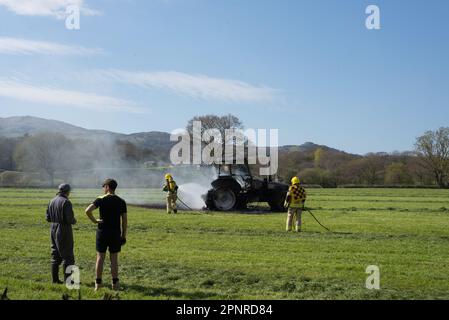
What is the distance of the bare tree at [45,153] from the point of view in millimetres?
65875

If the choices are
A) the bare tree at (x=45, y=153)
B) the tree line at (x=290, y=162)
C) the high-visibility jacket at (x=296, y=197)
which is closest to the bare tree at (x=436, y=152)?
the tree line at (x=290, y=162)

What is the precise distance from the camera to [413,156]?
8175cm

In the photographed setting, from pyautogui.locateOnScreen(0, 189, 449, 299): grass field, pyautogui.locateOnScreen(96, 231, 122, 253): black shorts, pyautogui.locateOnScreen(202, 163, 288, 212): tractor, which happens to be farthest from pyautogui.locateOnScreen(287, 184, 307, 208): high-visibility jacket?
pyautogui.locateOnScreen(96, 231, 122, 253): black shorts

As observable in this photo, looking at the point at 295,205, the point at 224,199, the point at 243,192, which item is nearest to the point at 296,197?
the point at 295,205

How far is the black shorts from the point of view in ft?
26.2

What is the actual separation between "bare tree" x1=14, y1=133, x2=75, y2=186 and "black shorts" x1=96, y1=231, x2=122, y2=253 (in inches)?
2270

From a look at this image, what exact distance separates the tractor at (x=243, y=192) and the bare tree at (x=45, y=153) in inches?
1789

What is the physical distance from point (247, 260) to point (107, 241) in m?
3.20

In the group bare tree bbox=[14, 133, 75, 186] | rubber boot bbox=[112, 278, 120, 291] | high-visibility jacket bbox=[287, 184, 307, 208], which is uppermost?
bare tree bbox=[14, 133, 75, 186]

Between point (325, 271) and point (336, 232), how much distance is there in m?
5.67

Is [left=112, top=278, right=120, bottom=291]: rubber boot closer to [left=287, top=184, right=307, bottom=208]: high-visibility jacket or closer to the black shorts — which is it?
the black shorts

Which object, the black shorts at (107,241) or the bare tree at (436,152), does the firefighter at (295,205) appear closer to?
the black shorts at (107,241)
